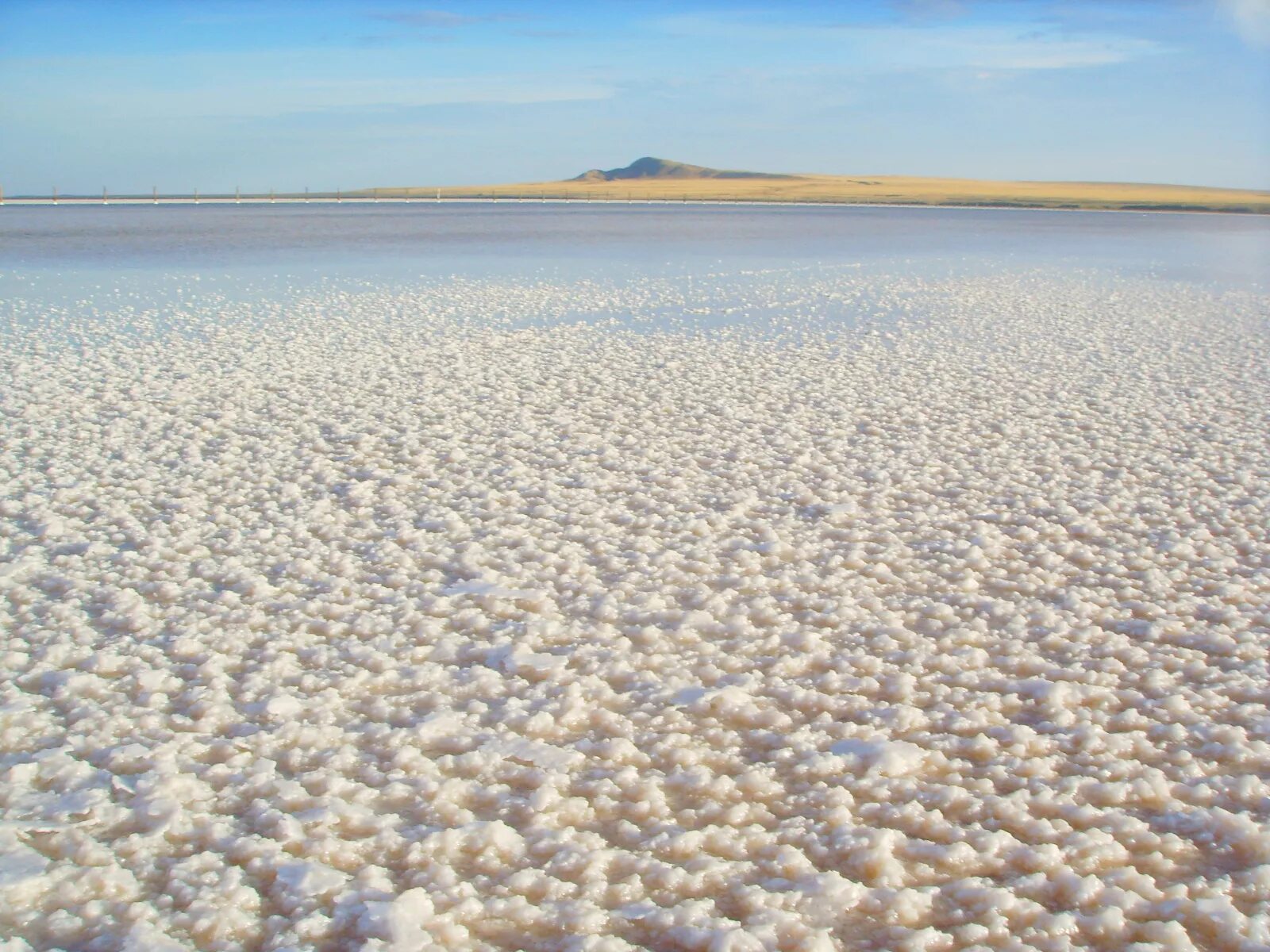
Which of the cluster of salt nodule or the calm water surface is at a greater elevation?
the calm water surface

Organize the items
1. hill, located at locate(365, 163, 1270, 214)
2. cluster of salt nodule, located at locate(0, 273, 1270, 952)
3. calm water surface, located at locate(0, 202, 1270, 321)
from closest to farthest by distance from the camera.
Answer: cluster of salt nodule, located at locate(0, 273, 1270, 952), calm water surface, located at locate(0, 202, 1270, 321), hill, located at locate(365, 163, 1270, 214)

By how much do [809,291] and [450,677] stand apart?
14.2 metres

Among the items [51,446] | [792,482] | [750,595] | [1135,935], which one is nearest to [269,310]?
[51,446]

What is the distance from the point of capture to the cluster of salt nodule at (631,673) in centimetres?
280

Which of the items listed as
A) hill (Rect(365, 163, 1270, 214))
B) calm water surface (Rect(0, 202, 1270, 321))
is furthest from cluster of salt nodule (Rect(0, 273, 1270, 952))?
hill (Rect(365, 163, 1270, 214))

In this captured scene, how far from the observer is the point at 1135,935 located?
2.68 meters

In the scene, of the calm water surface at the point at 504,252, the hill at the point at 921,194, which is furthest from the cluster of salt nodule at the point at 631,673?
the hill at the point at 921,194

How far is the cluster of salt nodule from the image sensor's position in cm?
280

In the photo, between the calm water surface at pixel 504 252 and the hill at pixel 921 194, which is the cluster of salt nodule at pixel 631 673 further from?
the hill at pixel 921 194

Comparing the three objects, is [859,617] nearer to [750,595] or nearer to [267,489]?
[750,595]

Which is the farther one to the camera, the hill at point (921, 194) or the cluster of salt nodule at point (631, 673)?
the hill at point (921, 194)

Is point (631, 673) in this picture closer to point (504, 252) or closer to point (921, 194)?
point (504, 252)

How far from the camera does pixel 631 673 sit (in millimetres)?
4066

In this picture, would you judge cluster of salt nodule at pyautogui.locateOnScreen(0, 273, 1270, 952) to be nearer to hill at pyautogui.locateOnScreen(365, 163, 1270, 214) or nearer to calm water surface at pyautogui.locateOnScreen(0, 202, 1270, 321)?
calm water surface at pyautogui.locateOnScreen(0, 202, 1270, 321)
